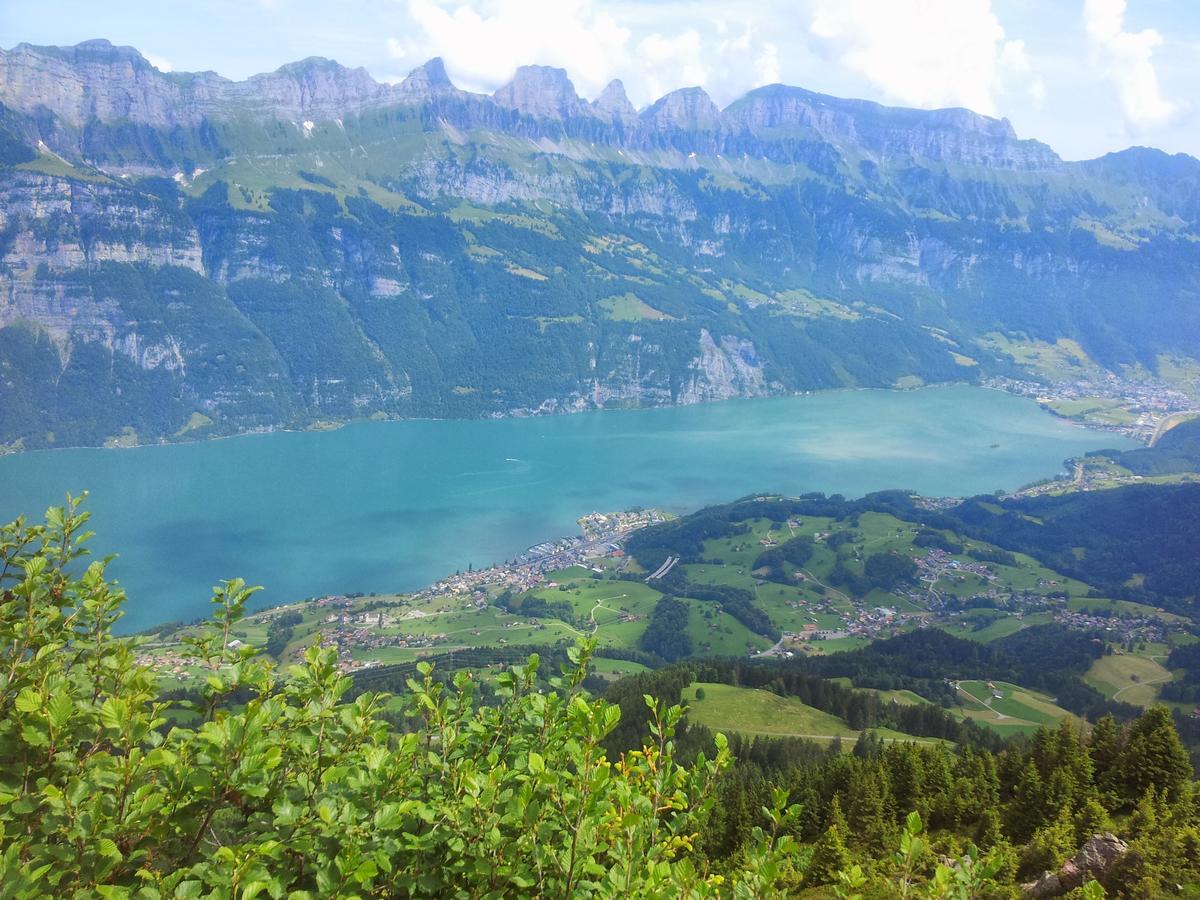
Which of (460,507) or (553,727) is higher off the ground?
(553,727)

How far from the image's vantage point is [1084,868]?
17906 millimetres

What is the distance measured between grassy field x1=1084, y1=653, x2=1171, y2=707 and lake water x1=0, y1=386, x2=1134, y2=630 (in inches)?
2509

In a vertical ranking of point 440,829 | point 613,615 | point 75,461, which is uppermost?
point 440,829

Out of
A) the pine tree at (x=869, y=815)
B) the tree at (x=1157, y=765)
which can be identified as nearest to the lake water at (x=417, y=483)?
the pine tree at (x=869, y=815)

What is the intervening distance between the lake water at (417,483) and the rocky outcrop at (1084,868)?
89.1m

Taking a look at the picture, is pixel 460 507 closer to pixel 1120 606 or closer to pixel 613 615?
pixel 613 615

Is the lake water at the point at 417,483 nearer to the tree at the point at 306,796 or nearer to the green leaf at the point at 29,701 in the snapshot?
the tree at the point at 306,796

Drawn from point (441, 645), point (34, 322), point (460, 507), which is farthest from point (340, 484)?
point (34, 322)

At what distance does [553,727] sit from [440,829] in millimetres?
1315

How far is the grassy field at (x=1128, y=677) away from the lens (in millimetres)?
75625

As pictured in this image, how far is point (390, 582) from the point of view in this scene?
100875mm

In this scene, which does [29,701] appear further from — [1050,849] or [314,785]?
[1050,849]

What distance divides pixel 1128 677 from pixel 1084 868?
76163 mm

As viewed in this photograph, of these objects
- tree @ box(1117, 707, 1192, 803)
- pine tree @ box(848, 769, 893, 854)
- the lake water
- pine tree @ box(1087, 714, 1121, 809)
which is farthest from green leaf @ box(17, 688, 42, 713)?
the lake water
